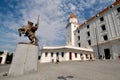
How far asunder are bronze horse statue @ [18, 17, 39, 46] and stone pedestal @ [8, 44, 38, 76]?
2.30 ft

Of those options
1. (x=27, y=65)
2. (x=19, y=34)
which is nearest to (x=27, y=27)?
(x=19, y=34)

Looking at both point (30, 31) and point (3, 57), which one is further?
point (3, 57)

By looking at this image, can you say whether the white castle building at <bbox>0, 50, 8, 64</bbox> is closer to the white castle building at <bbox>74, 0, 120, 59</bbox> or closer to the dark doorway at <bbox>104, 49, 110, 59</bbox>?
the white castle building at <bbox>74, 0, 120, 59</bbox>

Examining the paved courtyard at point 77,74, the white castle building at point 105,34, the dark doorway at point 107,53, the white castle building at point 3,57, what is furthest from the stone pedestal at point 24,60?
the white castle building at point 3,57

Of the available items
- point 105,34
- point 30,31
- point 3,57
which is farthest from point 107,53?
point 3,57

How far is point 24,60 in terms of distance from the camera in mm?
7656

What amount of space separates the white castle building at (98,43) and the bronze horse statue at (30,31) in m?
16.6

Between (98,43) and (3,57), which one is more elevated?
(98,43)

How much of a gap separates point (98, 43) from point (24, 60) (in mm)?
27447

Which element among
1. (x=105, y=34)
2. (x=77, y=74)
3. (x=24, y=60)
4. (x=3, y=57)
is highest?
(x=105, y=34)

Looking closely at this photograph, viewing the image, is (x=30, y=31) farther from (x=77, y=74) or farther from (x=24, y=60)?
(x=77, y=74)

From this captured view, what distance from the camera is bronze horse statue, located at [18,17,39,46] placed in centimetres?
852

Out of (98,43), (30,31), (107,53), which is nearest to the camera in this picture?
(30,31)

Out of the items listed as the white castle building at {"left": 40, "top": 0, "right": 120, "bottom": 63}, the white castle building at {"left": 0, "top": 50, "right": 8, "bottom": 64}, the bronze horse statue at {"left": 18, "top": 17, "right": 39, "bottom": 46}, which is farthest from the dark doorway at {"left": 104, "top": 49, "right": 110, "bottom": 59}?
the white castle building at {"left": 0, "top": 50, "right": 8, "bottom": 64}
